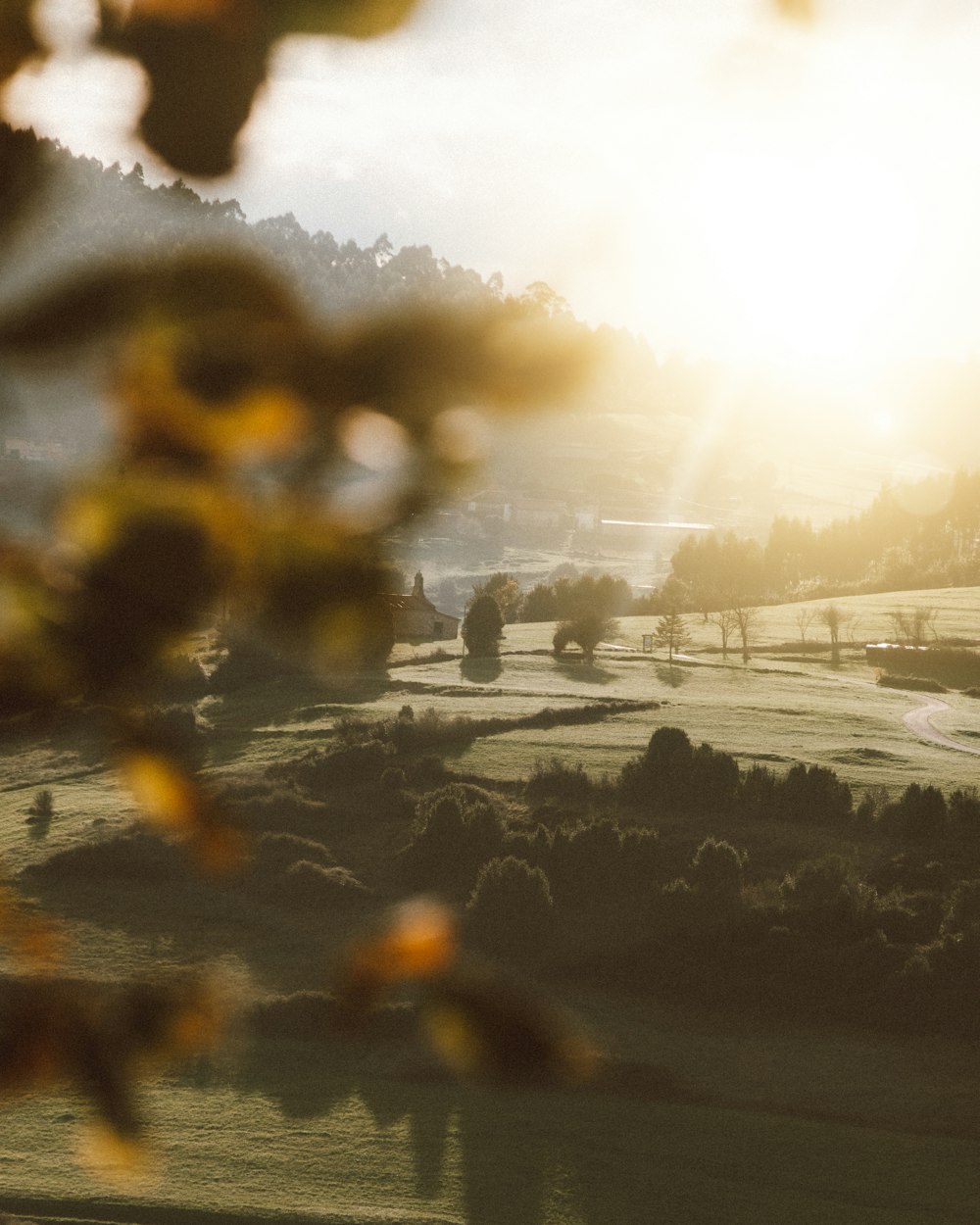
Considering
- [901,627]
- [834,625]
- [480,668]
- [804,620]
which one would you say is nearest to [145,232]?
[480,668]

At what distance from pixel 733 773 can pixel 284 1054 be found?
56.4 feet

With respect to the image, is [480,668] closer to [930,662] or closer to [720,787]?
[720,787]

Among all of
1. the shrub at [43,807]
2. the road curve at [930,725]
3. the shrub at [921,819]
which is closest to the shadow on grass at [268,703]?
Result: the shrub at [43,807]

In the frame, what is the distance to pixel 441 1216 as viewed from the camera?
56.1ft

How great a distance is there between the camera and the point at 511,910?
2634 cm

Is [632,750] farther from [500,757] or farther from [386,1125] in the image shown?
[386,1125]

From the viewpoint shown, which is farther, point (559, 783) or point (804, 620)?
point (804, 620)

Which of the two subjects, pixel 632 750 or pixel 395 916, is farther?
pixel 632 750

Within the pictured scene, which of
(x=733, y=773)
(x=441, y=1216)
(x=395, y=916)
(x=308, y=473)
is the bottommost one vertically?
(x=441, y=1216)

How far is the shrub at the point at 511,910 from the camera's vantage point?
25625 mm

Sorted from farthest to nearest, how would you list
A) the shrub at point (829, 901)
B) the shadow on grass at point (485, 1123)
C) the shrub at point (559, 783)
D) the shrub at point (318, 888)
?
the shrub at point (559, 783)
the shrub at point (318, 888)
the shrub at point (829, 901)
the shadow on grass at point (485, 1123)

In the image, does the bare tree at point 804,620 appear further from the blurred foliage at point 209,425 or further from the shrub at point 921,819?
the blurred foliage at point 209,425

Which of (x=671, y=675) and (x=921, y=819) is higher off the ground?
(x=671, y=675)

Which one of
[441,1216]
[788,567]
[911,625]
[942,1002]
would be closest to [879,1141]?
[942,1002]
